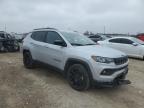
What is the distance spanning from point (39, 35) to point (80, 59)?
114 inches

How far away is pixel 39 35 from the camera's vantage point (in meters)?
8.80

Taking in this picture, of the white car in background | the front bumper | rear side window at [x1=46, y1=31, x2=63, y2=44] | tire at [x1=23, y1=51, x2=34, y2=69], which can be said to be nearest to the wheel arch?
the front bumper

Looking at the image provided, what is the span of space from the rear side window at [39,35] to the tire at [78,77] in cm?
220

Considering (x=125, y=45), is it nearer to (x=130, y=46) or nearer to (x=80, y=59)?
(x=130, y=46)

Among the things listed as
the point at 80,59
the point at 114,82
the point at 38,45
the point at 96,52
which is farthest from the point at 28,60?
the point at 114,82

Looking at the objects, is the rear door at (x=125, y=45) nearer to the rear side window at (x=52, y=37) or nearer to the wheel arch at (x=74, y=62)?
the rear side window at (x=52, y=37)

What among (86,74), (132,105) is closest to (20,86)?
(86,74)

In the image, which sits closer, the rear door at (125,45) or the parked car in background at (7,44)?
the rear door at (125,45)

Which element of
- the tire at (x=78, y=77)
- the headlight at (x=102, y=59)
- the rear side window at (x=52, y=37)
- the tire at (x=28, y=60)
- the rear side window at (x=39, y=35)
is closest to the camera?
the headlight at (x=102, y=59)

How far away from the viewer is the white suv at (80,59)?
616cm

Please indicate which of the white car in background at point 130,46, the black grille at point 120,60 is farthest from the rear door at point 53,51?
the white car in background at point 130,46

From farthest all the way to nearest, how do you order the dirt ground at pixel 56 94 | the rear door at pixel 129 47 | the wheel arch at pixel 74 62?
the rear door at pixel 129 47 < the wheel arch at pixel 74 62 < the dirt ground at pixel 56 94

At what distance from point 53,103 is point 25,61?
4.23m

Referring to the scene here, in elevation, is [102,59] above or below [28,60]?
above
